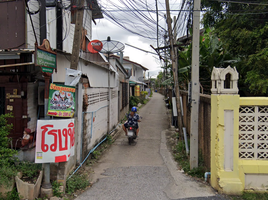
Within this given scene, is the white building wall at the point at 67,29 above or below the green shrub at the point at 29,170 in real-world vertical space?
above

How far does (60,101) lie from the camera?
434 cm

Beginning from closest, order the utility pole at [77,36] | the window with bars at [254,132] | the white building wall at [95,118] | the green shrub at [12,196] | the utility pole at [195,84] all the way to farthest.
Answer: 1. the green shrub at [12,196]
2. the window with bars at [254,132]
3. the utility pole at [77,36]
4. the utility pole at [195,84]
5. the white building wall at [95,118]

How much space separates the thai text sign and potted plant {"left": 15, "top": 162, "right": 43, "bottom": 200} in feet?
7.07

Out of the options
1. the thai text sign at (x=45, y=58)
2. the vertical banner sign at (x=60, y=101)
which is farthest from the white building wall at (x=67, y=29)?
the vertical banner sign at (x=60, y=101)

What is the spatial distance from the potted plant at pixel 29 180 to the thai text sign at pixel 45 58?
2.16 metres

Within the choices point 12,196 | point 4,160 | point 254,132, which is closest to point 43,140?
point 4,160

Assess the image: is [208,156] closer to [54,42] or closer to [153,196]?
[153,196]

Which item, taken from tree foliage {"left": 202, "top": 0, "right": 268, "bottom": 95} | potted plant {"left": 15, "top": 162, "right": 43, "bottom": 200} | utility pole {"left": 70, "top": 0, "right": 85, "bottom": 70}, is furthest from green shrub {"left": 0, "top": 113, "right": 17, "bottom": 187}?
tree foliage {"left": 202, "top": 0, "right": 268, "bottom": 95}

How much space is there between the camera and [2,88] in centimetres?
527

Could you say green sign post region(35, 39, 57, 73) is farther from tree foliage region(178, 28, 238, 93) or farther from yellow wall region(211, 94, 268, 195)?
tree foliage region(178, 28, 238, 93)

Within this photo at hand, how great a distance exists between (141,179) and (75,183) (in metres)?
1.55

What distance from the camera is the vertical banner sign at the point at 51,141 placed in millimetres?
4211

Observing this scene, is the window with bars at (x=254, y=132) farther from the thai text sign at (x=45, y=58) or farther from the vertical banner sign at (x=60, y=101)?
the thai text sign at (x=45, y=58)

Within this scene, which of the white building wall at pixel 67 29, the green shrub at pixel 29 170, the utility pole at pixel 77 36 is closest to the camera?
the green shrub at pixel 29 170
